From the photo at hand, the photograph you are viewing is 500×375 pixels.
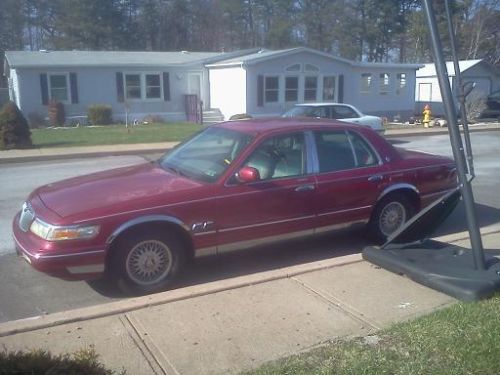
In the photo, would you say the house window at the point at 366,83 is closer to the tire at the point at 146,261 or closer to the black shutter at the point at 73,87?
the black shutter at the point at 73,87

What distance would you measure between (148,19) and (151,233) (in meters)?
51.0

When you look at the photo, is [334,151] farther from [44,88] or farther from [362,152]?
[44,88]

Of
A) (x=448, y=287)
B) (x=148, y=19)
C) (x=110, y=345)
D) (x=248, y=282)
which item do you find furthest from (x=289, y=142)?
(x=148, y=19)

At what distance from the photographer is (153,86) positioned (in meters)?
26.8

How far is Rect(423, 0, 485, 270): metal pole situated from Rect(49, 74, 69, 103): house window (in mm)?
22866

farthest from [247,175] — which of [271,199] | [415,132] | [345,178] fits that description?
[415,132]

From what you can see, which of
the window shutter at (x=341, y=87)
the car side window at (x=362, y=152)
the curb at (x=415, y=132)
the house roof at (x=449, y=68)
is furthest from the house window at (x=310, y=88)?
the car side window at (x=362, y=152)

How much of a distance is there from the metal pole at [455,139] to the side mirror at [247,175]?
1.79m

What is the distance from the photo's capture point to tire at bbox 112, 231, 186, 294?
4.71 metres

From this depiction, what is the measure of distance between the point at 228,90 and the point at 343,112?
420 inches

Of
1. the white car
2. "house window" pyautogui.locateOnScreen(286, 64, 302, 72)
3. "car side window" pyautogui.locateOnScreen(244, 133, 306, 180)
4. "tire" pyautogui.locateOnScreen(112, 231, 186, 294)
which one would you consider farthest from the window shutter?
"tire" pyautogui.locateOnScreen(112, 231, 186, 294)

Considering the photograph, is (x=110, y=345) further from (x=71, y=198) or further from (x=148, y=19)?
(x=148, y=19)

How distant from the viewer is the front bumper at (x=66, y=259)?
446cm

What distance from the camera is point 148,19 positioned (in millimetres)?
52094
